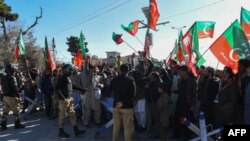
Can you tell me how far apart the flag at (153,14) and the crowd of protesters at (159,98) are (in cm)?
237

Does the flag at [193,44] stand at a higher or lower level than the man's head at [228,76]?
higher

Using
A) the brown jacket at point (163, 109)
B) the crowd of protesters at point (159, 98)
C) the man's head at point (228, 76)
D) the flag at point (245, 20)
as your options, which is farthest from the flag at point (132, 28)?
the man's head at point (228, 76)

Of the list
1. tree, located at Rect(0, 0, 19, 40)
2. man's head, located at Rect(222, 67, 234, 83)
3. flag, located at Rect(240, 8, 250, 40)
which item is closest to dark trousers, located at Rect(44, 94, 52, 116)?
flag, located at Rect(240, 8, 250, 40)

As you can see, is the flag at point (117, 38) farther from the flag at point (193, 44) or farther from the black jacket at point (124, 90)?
the black jacket at point (124, 90)

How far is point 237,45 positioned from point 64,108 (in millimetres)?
4838

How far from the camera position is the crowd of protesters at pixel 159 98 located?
7.29m

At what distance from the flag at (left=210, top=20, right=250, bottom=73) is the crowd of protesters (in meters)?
0.45

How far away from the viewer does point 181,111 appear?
8.89 meters

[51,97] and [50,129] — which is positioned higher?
[51,97]

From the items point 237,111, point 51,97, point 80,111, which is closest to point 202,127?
point 237,111

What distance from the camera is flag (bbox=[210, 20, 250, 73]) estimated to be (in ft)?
27.2

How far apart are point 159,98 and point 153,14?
16.9ft

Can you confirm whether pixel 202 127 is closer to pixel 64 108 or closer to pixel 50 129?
pixel 64 108

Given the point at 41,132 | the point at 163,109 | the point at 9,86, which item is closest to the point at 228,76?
the point at 163,109
